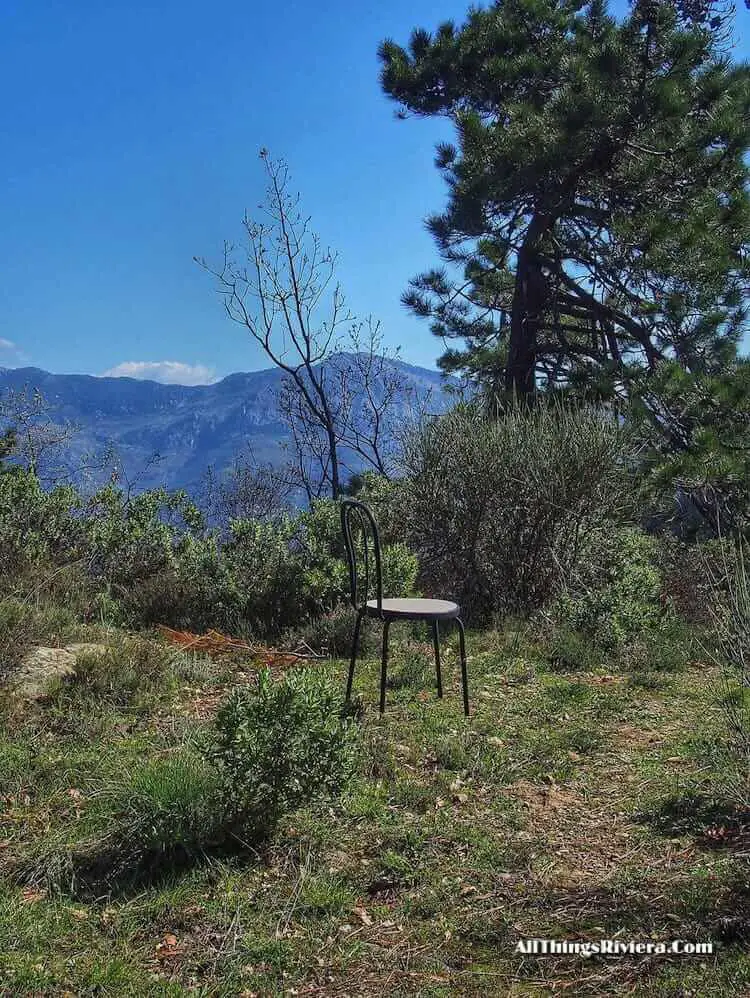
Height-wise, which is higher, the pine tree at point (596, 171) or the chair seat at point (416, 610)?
the pine tree at point (596, 171)

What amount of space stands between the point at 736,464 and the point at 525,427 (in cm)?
283

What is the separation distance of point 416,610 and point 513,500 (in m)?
3.14

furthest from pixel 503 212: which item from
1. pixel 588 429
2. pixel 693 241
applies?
pixel 588 429

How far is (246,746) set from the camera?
9.91ft

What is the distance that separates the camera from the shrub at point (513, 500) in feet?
23.5

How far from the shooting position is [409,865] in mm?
2982

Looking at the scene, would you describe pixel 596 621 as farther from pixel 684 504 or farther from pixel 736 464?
pixel 684 504

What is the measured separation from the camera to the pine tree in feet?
33.2

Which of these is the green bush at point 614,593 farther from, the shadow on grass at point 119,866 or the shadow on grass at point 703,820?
the shadow on grass at point 119,866

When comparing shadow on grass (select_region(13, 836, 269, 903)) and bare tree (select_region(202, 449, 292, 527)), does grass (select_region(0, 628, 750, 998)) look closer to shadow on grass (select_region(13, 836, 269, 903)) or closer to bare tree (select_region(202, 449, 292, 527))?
shadow on grass (select_region(13, 836, 269, 903))

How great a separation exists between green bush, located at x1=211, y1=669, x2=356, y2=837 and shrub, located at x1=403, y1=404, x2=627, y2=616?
4.05 meters

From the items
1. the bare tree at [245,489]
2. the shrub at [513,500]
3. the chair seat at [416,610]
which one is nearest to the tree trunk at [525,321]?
the shrub at [513,500]

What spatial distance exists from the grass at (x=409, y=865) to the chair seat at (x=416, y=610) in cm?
58

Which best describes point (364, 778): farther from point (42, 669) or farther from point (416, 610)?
point (42, 669)
